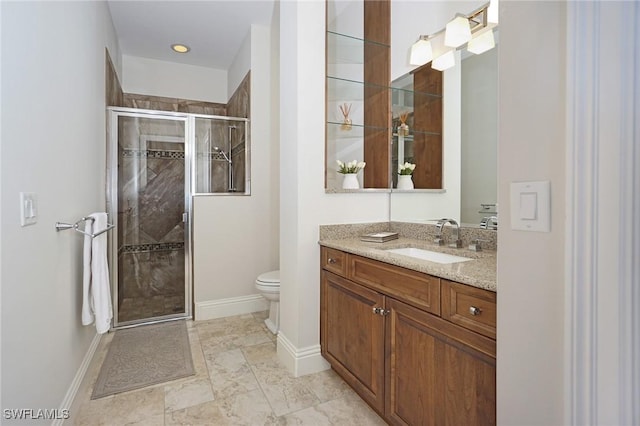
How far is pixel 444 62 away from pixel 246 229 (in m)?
2.23

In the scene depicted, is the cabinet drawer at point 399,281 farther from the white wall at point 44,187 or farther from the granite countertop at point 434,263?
the white wall at point 44,187

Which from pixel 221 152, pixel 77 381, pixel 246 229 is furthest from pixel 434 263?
pixel 221 152

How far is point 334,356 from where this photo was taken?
202 cm

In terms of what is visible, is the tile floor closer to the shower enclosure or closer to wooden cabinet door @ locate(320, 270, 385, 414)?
wooden cabinet door @ locate(320, 270, 385, 414)

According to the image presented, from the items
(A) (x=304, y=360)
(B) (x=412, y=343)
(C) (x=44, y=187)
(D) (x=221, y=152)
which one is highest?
(D) (x=221, y=152)

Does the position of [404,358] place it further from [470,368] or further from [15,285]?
[15,285]

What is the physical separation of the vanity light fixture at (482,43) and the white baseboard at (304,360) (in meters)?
2.00

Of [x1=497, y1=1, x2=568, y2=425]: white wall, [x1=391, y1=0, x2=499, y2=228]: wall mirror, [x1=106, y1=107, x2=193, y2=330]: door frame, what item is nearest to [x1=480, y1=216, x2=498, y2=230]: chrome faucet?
[x1=391, y1=0, x2=499, y2=228]: wall mirror

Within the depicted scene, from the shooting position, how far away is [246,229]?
3314 mm

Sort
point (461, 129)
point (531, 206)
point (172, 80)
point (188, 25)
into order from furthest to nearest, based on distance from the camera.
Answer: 1. point (172, 80)
2. point (188, 25)
3. point (461, 129)
4. point (531, 206)

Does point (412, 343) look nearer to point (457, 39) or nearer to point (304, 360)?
point (304, 360)

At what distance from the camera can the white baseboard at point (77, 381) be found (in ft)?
5.14

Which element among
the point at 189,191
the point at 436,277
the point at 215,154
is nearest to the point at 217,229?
the point at 189,191

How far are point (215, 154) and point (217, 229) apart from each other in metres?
0.78
